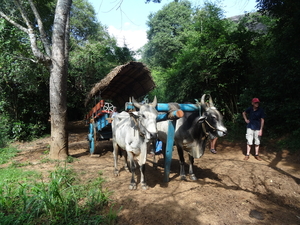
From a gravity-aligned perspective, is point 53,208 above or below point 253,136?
below

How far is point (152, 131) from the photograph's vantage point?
3191mm

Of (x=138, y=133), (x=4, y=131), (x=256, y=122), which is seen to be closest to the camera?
(x=138, y=133)

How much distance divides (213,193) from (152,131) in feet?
5.31

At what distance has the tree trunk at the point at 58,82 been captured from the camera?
5.24 m

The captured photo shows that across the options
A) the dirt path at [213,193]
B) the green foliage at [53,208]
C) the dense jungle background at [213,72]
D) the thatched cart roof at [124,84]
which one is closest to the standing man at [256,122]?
the dirt path at [213,193]

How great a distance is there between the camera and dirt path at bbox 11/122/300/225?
279 centimetres

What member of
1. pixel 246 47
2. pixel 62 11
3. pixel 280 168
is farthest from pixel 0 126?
pixel 246 47

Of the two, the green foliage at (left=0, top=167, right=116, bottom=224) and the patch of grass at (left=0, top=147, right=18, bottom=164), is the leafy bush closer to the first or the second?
the patch of grass at (left=0, top=147, right=18, bottom=164)

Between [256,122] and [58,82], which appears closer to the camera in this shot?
[58,82]

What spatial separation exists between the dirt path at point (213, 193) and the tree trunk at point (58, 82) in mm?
632

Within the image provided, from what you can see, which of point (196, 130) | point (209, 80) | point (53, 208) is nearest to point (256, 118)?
point (196, 130)

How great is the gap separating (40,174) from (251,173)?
4.72 m

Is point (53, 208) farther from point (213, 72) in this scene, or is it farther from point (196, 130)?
point (213, 72)

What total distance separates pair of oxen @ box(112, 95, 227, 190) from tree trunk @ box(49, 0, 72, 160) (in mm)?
1740
